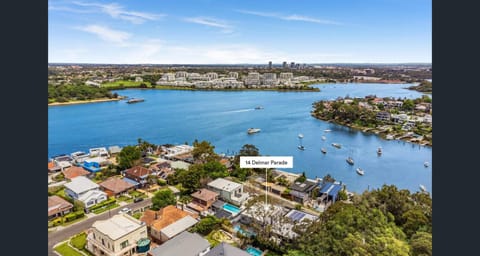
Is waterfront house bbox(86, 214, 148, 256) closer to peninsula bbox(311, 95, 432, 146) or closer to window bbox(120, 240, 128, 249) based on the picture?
window bbox(120, 240, 128, 249)

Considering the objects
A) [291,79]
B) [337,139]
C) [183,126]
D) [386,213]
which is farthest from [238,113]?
[291,79]

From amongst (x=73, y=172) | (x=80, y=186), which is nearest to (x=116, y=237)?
(x=80, y=186)

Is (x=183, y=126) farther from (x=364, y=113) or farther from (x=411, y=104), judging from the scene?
(x=411, y=104)

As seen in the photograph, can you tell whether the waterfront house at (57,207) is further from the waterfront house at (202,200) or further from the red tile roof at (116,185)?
the waterfront house at (202,200)

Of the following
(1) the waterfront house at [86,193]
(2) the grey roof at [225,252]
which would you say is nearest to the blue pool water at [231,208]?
(2) the grey roof at [225,252]

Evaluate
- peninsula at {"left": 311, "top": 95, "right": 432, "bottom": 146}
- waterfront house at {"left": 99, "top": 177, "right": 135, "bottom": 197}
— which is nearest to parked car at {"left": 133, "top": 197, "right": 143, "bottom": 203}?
waterfront house at {"left": 99, "top": 177, "right": 135, "bottom": 197}

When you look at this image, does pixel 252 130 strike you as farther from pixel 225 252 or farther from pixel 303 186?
pixel 225 252

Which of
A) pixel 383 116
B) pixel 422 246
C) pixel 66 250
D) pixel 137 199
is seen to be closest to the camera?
pixel 422 246
